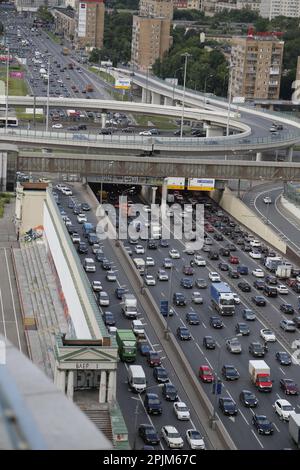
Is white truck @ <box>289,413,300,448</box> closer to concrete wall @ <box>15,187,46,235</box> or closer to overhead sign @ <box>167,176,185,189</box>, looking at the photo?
concrete wall @ <box>15,187,46,235</box>

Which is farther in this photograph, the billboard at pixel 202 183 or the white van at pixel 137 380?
the billboard at pixel 202 183

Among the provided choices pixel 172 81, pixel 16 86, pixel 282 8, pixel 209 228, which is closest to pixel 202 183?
pixel 209 228

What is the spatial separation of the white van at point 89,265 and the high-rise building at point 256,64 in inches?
1425

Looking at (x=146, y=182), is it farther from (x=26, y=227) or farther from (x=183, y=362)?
(x=183, y=362)

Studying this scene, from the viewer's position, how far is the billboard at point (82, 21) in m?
87.3

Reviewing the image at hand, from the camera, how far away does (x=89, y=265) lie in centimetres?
2341

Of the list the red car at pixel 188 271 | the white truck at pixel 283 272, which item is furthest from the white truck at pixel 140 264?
the white truck at pixel 283 272

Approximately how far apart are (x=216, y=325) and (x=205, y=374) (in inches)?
125

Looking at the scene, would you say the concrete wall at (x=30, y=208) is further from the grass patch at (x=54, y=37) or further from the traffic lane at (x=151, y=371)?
the grass patch at (x=54, y=37)

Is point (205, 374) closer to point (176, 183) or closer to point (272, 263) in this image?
point (272, 263)

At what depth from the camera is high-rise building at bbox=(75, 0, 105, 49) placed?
87.0 metres

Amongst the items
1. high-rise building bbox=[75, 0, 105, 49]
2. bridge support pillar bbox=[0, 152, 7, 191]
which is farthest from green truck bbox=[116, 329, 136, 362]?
high-rise building bbox=[75, 0, 105, 49]

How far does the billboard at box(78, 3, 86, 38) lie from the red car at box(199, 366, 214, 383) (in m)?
73.2

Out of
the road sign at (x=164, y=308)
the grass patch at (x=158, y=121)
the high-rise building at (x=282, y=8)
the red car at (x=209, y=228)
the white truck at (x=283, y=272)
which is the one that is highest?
the high-rise building at (x=282, y=8)
